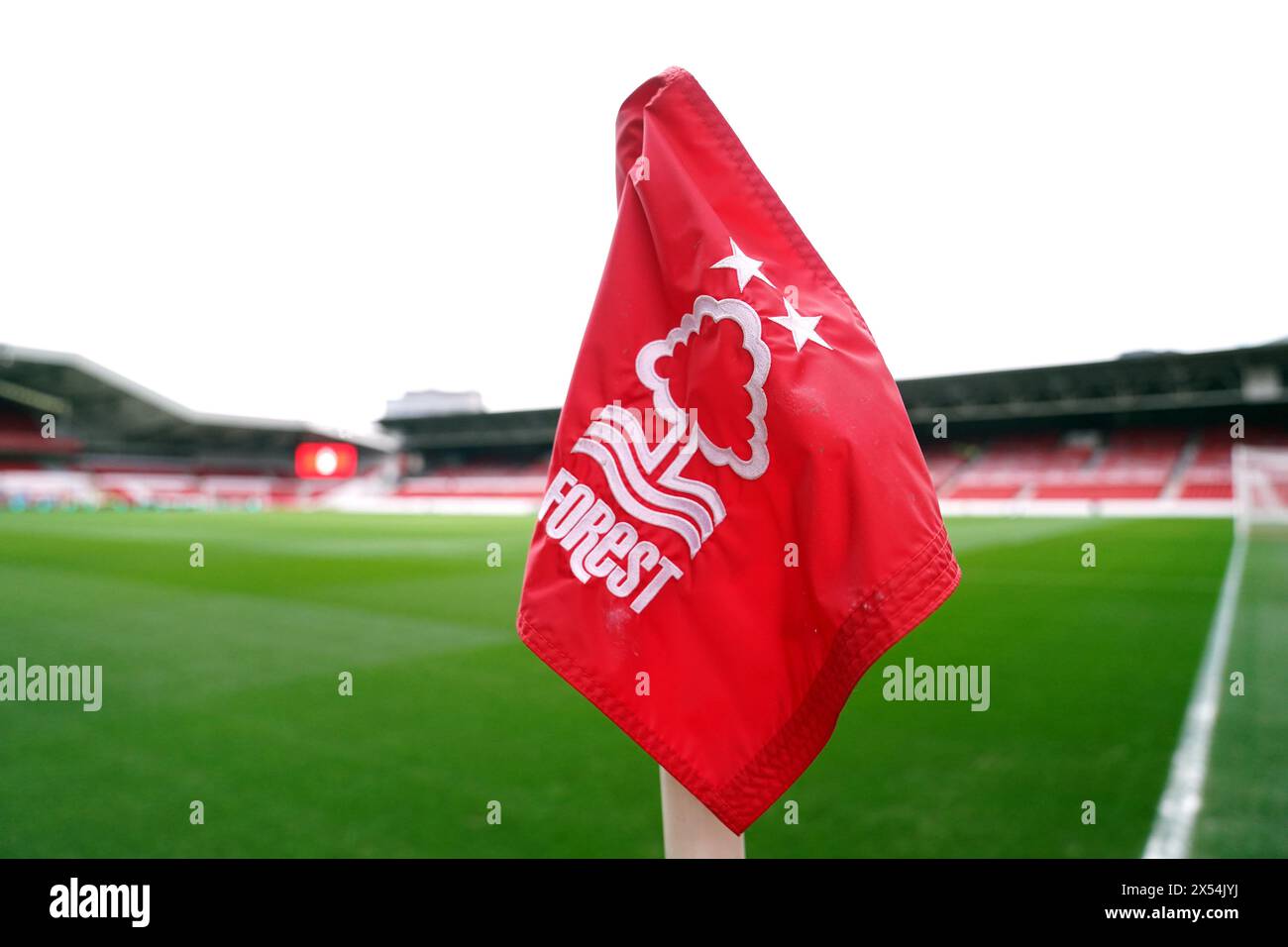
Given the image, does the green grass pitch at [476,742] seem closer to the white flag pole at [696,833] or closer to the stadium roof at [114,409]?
the white flag pole at [696,833]

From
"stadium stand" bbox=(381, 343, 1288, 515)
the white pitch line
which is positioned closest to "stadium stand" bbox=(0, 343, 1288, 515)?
"stadium stand" bbox=(381, 343, 1288, 515)

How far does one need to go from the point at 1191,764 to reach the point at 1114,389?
3099 centimetres

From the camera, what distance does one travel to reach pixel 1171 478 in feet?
102

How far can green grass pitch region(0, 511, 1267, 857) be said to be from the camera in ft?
9.73

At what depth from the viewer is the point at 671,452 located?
129 centimetres

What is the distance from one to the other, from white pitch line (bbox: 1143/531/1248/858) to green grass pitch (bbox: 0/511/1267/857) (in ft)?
0.20

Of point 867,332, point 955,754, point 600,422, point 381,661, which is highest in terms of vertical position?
point 867,332

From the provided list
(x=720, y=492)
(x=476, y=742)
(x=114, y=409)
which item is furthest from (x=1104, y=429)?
(x=114, y=409)

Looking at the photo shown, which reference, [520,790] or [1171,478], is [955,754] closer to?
[520,790]

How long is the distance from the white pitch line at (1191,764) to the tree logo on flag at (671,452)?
2493 mm

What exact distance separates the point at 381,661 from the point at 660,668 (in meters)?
5.09

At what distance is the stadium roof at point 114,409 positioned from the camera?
41.6 meters

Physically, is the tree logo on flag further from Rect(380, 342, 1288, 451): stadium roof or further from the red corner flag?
Rect(380, 342, 1288, 451): stadium roof
